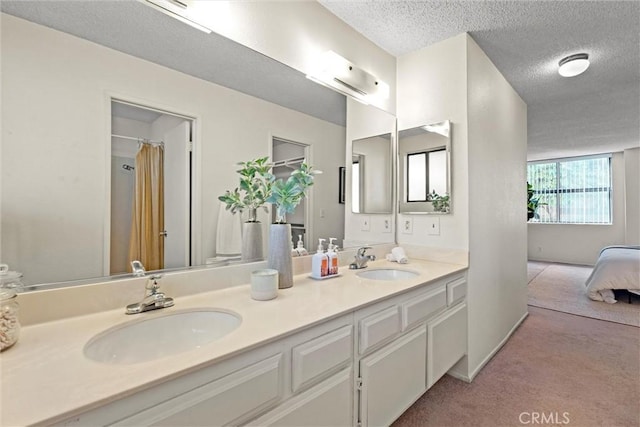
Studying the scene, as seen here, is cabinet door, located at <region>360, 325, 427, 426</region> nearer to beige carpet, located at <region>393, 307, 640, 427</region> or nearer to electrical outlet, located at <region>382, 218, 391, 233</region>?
beige carpet, located at <region>393, 307, 640, 427</region>

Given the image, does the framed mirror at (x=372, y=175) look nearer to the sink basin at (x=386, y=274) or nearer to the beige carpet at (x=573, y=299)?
the sink basin at (x=386, y=274)

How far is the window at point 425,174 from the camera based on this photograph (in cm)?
220

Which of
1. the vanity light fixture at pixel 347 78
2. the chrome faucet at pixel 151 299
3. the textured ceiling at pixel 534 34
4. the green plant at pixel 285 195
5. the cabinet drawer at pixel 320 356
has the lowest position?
the cabinet drawer at pixel 320 356

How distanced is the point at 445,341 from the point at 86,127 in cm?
200

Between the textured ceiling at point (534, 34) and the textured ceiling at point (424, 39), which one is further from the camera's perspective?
the textured ceiling at point (534, 34)

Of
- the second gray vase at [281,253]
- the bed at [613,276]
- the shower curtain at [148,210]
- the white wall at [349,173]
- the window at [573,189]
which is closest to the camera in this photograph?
the shower curtain at [148,210]

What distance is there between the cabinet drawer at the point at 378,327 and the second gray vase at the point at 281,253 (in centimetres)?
39

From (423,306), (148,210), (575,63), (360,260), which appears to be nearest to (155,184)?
(148,210)

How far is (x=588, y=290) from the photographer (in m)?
4.03

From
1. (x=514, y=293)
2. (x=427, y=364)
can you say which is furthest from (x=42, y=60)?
(x=514, y=293)

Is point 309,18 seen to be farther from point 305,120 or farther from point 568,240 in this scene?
point 568,240

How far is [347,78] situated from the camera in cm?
199

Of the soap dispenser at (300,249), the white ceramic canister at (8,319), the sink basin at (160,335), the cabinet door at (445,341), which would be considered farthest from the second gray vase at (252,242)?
the cabinet door at (445,341)

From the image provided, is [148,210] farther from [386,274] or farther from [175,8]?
[386,274]
